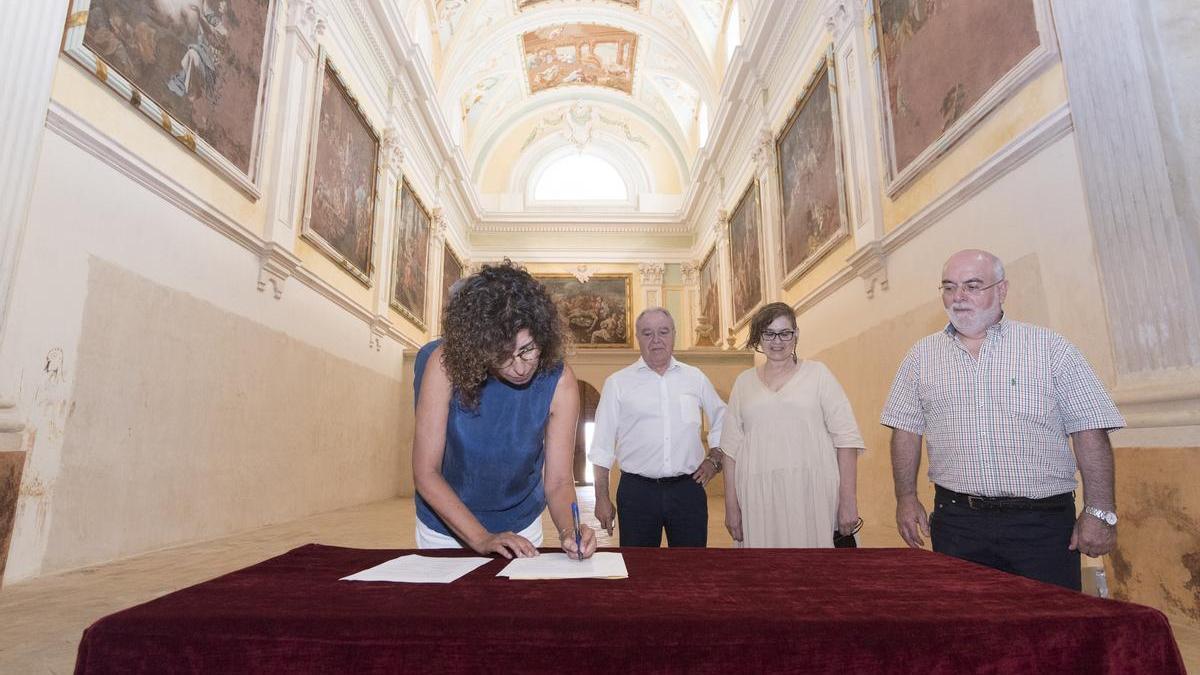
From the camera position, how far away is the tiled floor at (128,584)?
9.02ft

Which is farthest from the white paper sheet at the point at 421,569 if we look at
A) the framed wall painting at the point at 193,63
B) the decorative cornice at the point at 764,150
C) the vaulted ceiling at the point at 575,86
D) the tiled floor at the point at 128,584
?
the vaulted ceiling at the point at 575,86

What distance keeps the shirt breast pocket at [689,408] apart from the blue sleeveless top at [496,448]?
153cm

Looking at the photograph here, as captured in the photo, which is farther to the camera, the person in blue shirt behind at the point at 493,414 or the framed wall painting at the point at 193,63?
the framed wall painting at the point at 193,63

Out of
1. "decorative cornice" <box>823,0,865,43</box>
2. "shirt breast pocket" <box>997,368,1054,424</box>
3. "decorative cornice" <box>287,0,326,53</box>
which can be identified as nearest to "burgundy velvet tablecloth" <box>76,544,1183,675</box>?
"shirt breast pocket" <box>997,368,1054,424</box>

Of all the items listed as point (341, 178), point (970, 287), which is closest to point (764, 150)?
point (341, 178)

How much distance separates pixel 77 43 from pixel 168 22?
3.67 feet

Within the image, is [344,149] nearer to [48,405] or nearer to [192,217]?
[192,217]

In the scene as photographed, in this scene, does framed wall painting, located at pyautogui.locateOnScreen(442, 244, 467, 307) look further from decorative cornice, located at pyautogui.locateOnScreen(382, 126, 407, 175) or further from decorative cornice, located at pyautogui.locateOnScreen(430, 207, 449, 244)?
decorative cornice, located at pyautogui.locateOnScreen(382, 126, 407, 175)

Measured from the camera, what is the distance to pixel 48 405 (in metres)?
4.27

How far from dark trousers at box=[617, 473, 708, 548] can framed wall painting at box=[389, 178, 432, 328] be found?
917 cm

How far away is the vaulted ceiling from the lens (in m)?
15.0

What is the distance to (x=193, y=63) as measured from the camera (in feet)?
19.0

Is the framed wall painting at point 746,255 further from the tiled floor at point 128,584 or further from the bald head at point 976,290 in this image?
the bald head at point 976,290

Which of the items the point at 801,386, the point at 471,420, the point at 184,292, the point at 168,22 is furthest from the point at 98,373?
the point at 801,386
